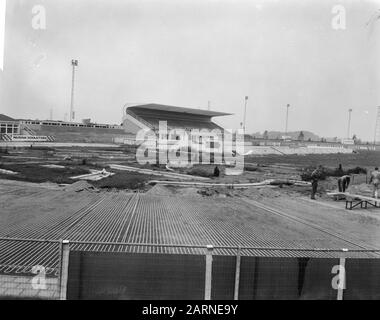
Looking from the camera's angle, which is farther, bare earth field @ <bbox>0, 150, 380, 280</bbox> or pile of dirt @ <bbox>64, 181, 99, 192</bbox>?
pile of dirt @ <bbox>64, 181, 99, 192</bbox>

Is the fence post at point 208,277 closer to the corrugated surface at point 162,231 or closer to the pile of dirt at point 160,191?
the corrugated surface at point 162,231

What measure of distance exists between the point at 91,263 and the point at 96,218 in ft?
11.7

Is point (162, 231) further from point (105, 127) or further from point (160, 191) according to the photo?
point (105, 127)

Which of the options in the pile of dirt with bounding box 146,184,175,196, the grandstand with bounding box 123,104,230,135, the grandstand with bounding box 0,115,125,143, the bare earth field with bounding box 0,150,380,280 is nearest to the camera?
the bare earth field with bounding box 0,150,380,280

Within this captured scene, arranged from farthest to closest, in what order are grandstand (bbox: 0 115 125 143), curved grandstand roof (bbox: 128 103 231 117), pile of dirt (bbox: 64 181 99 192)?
1. curved grandstand roof (bbox: 128 103 231 117)
2. grandstand (bbox: 0 115 125 143)
3. pile of dirt (bbox: 64 181 99 192)

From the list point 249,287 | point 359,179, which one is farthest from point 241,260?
point 359,179

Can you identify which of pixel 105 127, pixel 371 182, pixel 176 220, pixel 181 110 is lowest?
pixel 176 220

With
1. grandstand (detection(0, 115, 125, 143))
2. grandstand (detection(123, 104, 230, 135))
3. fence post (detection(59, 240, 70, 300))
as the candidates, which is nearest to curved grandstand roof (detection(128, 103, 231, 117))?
grandstand (detection(123, 104, 230, 135))

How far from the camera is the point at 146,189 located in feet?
35.4

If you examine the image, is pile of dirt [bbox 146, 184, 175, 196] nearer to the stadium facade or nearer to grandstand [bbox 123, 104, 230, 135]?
the stadium facade

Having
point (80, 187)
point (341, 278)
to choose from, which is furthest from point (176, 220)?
point (80, 187)

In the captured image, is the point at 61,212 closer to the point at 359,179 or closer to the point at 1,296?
the point at 1,296

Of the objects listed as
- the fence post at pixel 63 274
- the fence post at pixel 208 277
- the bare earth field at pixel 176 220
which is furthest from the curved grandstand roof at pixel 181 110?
the fence post at pixel 208 277

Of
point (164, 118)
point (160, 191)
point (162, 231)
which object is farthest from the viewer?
point (164, 118)
